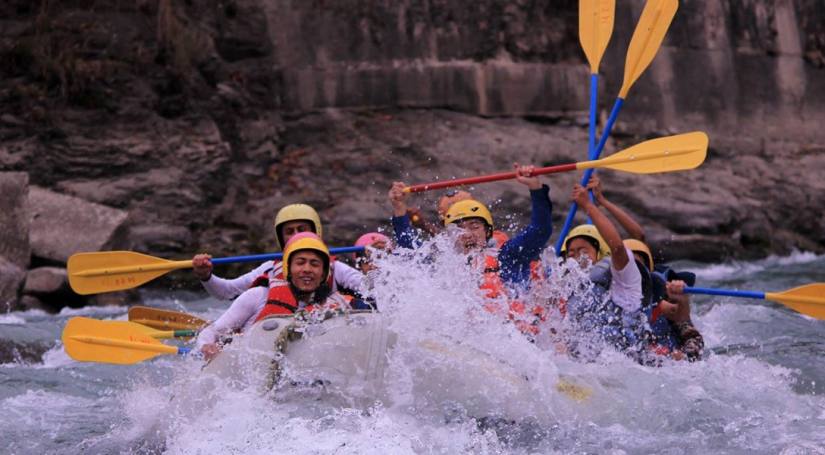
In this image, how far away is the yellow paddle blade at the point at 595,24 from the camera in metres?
7.91

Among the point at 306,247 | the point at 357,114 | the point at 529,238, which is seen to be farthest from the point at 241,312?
the point at 357,114

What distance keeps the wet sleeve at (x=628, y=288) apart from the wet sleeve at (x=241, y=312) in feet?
5.96

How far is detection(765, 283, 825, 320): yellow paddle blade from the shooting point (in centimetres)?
720

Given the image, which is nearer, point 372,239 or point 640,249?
point 640,249

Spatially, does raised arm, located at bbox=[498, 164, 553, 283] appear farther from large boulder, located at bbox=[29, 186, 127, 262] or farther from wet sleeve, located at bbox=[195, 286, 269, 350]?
large boulder, located at bbox=[29, 186, 127, 262]

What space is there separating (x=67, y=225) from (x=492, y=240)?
14.1 ft

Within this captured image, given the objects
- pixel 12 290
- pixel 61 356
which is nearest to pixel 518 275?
pixel 61 356

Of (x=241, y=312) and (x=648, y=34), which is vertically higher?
(x=648, y=34)

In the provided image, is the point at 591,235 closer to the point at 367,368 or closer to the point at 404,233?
the point at 404,233

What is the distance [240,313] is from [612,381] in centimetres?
177

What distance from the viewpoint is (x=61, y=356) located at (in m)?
7.91

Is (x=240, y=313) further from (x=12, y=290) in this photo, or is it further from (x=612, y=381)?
(x=12, y=290)

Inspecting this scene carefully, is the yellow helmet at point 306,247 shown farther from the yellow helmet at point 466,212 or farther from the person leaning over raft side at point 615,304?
the person leaning over raft side at point 615,304

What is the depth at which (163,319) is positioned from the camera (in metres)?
7.21
